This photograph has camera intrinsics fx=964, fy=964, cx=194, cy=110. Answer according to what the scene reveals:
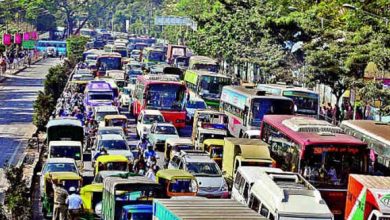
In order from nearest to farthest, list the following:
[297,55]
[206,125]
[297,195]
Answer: [297,195], [206,125], [297,55]

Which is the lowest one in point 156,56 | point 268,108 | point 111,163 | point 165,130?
point 156,56

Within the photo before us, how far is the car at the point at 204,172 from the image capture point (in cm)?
2842

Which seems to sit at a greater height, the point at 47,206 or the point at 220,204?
the point at 220,204

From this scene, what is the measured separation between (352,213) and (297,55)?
3571cm

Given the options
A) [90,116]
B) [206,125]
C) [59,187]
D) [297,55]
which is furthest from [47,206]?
[297,55]

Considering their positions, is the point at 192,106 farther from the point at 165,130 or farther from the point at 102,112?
the point at 165,130

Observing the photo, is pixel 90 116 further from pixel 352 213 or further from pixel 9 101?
pixel 352 213

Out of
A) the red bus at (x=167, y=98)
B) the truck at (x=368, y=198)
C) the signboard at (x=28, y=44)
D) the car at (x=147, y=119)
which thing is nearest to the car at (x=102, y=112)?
the red bus at (x=167, y=98)

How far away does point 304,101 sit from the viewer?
143 feet

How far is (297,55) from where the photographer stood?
5828 centimetres

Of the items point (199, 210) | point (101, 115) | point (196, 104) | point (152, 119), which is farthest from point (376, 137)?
point (196, 104)

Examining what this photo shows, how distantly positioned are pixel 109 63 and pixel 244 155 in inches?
1824

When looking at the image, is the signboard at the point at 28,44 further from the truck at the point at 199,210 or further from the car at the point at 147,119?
the truck at the point at 199,210

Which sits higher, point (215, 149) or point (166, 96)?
point (166, 96)
